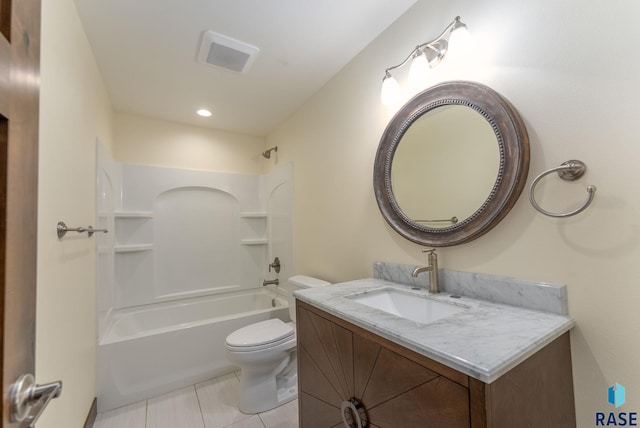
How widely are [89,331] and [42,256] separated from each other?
37.9 inches

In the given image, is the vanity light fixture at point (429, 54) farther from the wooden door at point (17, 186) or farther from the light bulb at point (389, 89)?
the wooden door at point (17, 186)

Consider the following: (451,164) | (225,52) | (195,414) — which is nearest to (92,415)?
(195,414)

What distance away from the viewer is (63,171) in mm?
1259

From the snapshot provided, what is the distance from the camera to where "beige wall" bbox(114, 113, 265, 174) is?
2695 mm

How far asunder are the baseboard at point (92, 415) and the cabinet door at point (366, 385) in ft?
4.56

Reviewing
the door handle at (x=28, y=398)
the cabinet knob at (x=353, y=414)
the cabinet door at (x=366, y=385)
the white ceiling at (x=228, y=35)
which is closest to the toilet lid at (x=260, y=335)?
the cabinet door at (x=366, y=385)

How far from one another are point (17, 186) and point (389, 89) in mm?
1506

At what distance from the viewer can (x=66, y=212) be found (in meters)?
1.29

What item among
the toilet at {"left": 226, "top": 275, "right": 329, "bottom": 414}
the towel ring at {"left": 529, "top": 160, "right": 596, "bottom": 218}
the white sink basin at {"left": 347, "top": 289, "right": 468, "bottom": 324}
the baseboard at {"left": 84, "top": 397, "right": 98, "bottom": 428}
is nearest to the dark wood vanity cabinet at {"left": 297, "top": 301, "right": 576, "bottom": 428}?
the white sink basin at {"left": 347, "top": 289, "right": 468, "bottom": 324}

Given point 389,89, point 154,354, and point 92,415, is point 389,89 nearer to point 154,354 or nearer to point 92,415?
point 154,354

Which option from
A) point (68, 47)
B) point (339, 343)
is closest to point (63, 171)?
point (68, 47)

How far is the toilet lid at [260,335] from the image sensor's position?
5.98ft

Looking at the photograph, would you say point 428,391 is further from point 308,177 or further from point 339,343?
point 308,177

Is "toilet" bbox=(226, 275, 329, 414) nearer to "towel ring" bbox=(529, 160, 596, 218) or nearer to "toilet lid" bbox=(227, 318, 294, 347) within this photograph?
"toilet lid" bbox=(227, 318, 294, 347)
